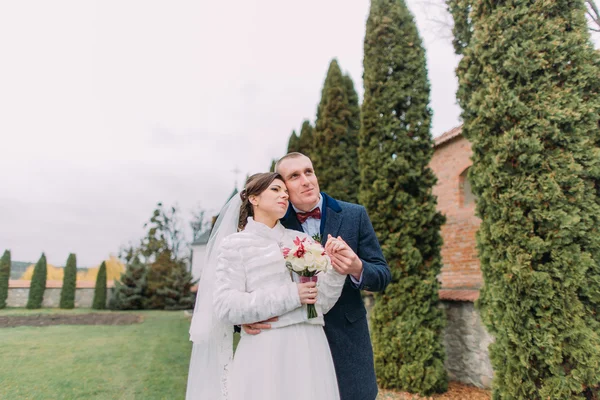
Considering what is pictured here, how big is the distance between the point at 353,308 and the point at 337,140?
760cm

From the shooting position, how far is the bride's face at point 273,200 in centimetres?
221

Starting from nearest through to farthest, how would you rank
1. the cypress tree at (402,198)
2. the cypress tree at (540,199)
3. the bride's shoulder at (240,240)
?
the bride's shoulder at (240,240) → the cypress tree at (540,199) → the cypress tree at (402,198)

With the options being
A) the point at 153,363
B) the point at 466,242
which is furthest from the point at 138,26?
the point at 466,242

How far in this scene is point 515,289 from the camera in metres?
4.25

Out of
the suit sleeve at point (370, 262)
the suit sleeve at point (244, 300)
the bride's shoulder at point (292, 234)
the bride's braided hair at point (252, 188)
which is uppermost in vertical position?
the bride's braided hair at point (252, 188)

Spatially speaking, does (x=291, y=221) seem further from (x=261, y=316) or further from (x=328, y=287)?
(x=261, y=316)

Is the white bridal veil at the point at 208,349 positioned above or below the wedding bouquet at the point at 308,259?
below

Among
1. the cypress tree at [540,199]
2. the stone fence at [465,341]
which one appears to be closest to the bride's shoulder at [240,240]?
the cypress tree at [540,199]

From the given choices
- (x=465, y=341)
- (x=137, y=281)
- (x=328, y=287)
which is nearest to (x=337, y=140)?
(x=465, y=341)

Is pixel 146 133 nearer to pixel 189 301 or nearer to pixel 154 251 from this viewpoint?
pixel 189 301

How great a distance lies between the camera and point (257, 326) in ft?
6.46

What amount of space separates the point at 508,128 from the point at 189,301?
56.4ft

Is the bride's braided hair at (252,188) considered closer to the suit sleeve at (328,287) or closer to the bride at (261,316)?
the bride at (261,316)

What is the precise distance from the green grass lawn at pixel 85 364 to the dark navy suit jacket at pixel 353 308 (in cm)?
297
